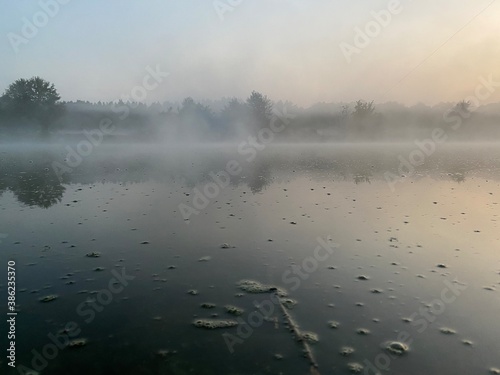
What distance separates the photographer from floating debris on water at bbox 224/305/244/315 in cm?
803

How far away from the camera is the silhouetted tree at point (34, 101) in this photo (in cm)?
10500

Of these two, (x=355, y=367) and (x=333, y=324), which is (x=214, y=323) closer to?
(x=333, y=324)

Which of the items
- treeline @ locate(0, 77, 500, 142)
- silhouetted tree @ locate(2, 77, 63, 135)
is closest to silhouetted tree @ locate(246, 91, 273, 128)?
treeline @ locate(0, 77, 500, 142)

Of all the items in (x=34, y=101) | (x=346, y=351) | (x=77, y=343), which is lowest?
(x=77, y=343)

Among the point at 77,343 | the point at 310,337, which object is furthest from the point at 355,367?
the point at 77,343

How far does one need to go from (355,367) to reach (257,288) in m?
3.82

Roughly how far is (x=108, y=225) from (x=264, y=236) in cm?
817

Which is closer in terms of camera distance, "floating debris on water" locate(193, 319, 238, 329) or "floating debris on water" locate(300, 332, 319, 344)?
"floating debris on water" locate(300, 332, 319, 344)

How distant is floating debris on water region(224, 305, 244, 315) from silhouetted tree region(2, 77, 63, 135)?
4931 inches

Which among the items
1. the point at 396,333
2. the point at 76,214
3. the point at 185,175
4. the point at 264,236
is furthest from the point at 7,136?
the point at 396,333

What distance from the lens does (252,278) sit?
10.2 m

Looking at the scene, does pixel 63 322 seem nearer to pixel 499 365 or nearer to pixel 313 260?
pixel 313 260

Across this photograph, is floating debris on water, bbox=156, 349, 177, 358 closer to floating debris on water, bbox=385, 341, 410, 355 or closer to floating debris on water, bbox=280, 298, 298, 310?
floating debris on water, bbox=280, 298, 298, 310

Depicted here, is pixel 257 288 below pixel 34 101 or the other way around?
below
